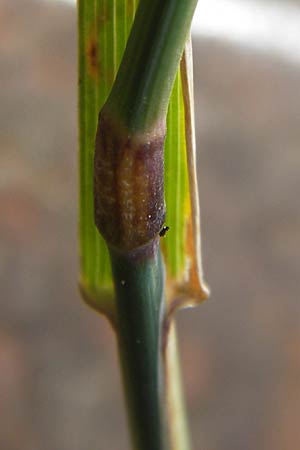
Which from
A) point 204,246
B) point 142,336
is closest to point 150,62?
point 142,336

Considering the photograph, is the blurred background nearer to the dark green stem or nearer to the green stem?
the dark green stem

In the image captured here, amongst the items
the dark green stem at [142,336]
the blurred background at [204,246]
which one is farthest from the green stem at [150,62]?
the blurred background at [204,246]

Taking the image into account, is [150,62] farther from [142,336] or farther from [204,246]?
[204,246]

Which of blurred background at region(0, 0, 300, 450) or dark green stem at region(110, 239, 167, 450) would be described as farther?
blurred background at region(0, 0, 300, 450)

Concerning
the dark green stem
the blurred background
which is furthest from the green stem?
the blurred background

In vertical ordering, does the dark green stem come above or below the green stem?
below

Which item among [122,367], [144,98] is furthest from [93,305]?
[144,98]
